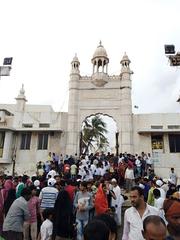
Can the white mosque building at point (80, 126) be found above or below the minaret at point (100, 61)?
below

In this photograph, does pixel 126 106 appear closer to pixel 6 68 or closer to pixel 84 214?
pixel 6 68

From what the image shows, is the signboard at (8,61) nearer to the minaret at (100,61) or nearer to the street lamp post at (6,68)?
the street lamp post at (6,68)

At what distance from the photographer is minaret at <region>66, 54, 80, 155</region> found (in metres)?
22.4

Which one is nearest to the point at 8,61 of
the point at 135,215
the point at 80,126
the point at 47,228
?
the point at 80,126

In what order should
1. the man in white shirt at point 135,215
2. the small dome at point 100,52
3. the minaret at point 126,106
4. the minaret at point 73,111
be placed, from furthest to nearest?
the small dome at point 100,52, the minaret at point 73,111, the minaret at point 126,106, the man in white shirt at point 135,215

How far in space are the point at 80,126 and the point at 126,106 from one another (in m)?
4.85

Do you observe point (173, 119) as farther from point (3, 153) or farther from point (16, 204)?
point (16, 204)

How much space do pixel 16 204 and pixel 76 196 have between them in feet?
6.60

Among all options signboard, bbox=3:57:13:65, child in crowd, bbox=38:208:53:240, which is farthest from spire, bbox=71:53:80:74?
child in crowd, bbox=38:208:53:240

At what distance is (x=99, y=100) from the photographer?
78.5ft

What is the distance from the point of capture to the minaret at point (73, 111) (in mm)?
22359

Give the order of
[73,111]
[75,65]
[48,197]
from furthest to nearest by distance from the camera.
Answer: [75,65], [73,111], [48,197]

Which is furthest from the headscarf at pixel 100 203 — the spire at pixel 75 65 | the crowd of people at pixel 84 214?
the spire at pixel 75 65

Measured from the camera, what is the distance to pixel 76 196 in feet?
20.7
